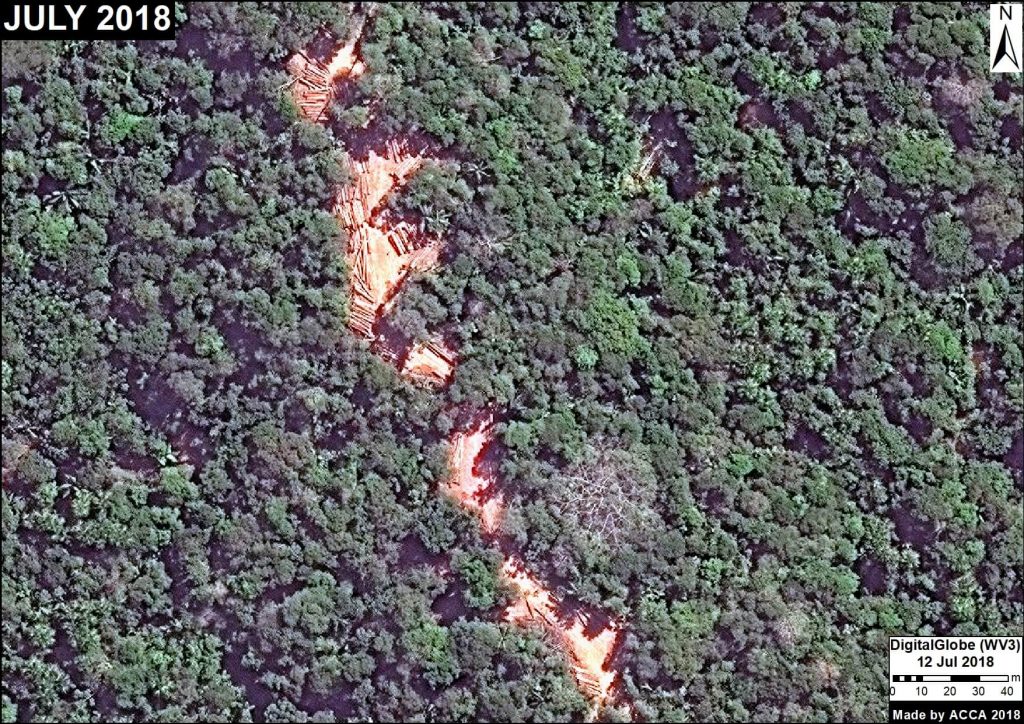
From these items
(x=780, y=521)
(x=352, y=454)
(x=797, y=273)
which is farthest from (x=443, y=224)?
(x=780, y=521)

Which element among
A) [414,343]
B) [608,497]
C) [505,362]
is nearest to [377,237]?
[414,343]

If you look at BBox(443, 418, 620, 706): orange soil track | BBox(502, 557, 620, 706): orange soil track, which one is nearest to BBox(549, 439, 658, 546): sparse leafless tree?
BBox(443, 418, 620, 706): orange soil track

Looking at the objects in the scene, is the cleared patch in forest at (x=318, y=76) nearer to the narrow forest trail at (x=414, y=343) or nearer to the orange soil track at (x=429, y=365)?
the narrow forest trail at (x=414, y=343)

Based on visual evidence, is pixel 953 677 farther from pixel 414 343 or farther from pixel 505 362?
pixel 414 343

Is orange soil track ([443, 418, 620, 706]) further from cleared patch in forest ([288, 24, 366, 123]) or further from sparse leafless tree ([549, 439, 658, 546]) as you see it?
cleared patch in forest ([288, 24, 366, 123])

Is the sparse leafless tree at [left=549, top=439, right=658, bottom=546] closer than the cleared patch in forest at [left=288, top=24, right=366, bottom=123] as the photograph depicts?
Yes

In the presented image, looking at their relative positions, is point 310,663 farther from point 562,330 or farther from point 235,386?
point 562,330
